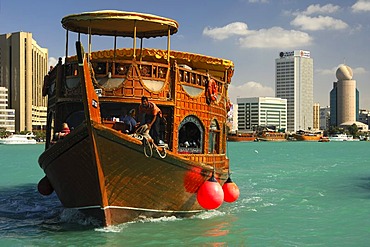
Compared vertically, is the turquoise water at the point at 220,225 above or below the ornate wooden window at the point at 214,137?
below

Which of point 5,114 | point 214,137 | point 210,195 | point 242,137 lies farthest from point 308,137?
point 210,195

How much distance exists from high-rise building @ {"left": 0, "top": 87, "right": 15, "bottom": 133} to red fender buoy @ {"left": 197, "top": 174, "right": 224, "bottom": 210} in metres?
123

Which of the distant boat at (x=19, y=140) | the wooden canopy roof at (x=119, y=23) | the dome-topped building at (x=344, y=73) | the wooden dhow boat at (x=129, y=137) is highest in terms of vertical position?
the dome-topped building at (x=344, y=73)

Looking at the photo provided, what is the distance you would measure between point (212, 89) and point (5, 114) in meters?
123

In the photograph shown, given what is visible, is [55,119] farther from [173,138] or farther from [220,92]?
[220,92]

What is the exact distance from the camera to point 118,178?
10.8m

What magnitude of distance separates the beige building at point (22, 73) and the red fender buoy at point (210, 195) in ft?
401

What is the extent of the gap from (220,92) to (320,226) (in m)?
4.63

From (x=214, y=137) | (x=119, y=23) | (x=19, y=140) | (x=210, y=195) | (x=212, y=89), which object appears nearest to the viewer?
(x=210, y=195)

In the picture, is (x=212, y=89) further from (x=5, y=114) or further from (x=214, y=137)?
(x=5, y=114)

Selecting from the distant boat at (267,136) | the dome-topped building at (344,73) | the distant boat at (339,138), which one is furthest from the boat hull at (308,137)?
the dome-topped building at (344,73)

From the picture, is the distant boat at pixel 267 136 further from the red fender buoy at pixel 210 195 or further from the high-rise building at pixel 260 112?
the red fender buoy at pixel 210 195

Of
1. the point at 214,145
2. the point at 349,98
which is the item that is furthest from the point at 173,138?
the point at 349,98

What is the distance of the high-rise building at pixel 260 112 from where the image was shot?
566 ft
